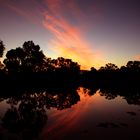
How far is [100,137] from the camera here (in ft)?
47.6

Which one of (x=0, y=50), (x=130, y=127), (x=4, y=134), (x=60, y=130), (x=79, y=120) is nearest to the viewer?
(x=4, y=134)

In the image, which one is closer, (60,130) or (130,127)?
(60,130)

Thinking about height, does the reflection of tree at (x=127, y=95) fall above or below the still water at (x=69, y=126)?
above

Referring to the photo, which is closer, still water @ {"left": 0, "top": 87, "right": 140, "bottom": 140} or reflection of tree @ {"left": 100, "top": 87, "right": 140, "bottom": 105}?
still water @ {"left": 0, "top": 87, "right": 140, "bottom": 140}

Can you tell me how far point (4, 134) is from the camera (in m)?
14.9

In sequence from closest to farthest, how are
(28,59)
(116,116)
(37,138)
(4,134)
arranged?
(37,138)
(4,134)
(116,116)
(28,59)

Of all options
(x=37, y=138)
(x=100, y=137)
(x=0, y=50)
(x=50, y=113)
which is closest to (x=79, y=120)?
(x=50, y=113)

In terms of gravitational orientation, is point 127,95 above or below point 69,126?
above

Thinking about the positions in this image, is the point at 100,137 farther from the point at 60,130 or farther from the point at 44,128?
the point at 44,128

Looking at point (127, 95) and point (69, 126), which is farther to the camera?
point (127, 95)

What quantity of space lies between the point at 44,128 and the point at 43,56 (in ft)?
324

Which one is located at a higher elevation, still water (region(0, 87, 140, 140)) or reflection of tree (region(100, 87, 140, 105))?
reflection of tree (region(100, 87, 140, 105))

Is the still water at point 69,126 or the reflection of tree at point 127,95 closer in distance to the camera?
the still water at point 69,126

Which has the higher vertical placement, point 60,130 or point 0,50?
point 0,50
